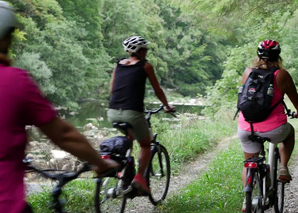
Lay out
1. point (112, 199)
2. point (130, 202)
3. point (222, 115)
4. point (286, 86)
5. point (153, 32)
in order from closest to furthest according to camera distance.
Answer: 1. point (286, 86)
2. point (112, 199)
3. point (130, 202)
4. point (222, 115)
5. point (153, 32)

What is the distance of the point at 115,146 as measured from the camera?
4.57 m

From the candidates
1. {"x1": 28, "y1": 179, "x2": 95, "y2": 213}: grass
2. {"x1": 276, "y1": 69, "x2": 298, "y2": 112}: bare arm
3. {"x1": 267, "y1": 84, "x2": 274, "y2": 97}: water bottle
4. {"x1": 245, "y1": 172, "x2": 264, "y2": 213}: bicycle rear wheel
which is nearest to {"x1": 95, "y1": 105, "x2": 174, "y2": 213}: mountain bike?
{"x1": 28, "y1": 179, "x2": 95, "y2": 213}: grass

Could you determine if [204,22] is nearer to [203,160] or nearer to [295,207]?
[203,160]

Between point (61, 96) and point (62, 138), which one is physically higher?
point (61, 96)

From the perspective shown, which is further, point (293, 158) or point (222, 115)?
point (222, 115)

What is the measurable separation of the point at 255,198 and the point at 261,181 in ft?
0.63

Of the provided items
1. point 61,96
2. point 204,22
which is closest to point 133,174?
point 204,22

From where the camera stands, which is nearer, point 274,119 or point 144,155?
point 274,119

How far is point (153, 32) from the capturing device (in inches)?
2379

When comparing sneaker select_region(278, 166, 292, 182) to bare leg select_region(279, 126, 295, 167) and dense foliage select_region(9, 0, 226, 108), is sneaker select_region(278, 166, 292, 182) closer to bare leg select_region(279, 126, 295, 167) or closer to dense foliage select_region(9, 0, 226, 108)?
bare leg select_region(279, 126, 295, 167)

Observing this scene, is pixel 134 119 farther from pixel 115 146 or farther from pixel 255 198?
pixel 255 198

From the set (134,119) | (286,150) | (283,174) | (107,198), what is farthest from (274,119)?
(107,198)

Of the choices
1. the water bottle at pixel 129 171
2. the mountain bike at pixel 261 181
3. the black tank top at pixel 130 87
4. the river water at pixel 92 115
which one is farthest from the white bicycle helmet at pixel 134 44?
the river water at pixel 92 115

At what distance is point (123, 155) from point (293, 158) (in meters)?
6.15
